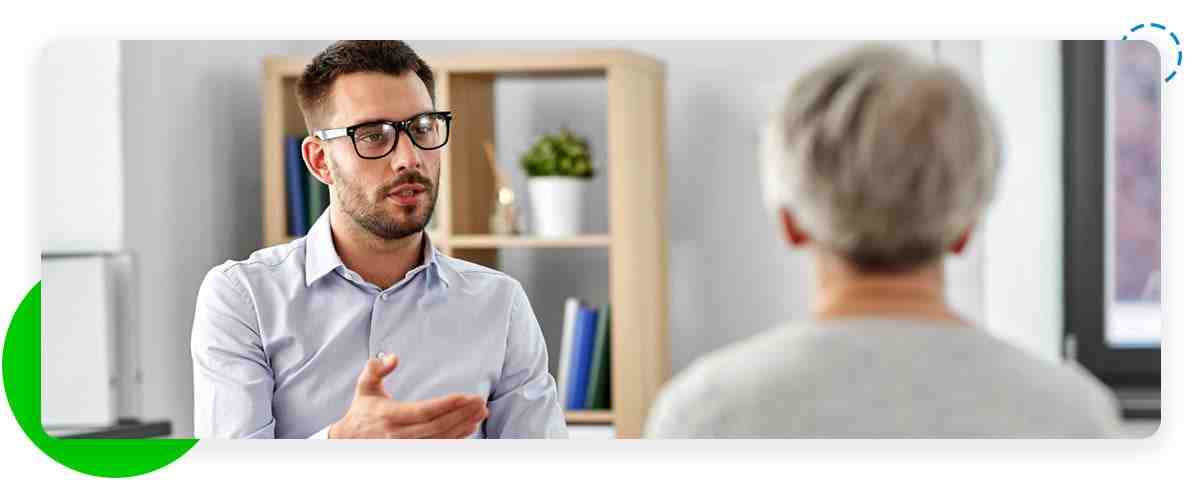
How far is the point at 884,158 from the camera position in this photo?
1147 millimetres

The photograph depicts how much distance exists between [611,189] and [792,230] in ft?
1.88

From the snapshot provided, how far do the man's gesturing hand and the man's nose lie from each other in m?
0.23

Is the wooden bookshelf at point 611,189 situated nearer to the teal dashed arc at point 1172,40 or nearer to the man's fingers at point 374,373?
the man's fingers at point 374,373

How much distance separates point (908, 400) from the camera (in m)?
1.23

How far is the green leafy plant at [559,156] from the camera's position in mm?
1759

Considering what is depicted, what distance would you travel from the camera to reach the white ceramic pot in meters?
1.77

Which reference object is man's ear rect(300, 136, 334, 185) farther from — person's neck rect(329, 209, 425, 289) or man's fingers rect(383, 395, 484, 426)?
man's fingers rect(383, 395, 484, 426)

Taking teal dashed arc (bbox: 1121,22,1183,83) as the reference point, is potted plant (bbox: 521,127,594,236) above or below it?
below

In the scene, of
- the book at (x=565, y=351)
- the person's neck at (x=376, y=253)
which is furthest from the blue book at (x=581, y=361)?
the person's neck at (x=376, y=253)

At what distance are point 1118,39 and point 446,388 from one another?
0.92 meters

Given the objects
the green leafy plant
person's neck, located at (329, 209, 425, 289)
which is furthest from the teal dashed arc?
person's neck, located at (329, 209, 425, 289)

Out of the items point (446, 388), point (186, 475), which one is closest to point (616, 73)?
point (446, 388)

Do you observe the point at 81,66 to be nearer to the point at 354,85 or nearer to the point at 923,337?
the point at 354,85

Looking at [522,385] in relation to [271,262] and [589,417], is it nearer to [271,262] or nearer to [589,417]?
[589,417]
